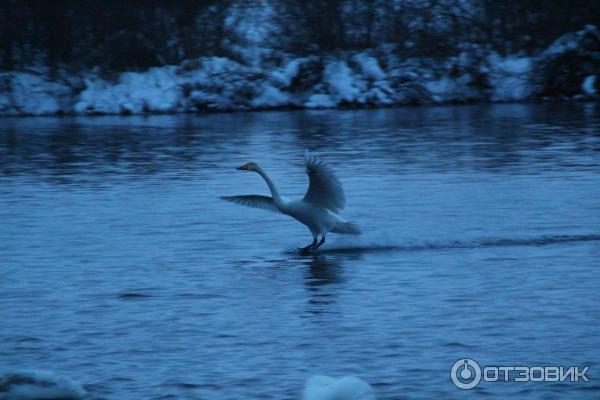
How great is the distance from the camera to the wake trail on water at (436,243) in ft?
38.2

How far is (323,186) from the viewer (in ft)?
37.1

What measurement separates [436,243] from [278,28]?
2521cm

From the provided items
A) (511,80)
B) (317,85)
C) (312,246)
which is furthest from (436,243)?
(511,80)

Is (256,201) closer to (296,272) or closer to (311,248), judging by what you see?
(311,248)

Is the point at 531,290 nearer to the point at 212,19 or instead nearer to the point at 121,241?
the point at 121,241

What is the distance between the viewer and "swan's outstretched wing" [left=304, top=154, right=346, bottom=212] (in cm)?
1105

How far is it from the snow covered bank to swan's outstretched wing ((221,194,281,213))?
20849mm

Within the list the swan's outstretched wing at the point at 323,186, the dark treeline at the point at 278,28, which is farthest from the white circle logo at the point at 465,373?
the dark treeline at the point at 278,28

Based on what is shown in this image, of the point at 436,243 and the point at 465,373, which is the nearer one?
the point at 465,373

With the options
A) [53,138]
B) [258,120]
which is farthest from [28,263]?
[258,120]

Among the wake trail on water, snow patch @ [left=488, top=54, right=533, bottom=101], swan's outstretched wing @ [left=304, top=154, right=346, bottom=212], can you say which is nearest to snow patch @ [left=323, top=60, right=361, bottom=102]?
snow patch @ [left=488, top=54, right=533, bottom=101]

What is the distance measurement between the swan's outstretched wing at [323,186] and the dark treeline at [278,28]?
2346cm

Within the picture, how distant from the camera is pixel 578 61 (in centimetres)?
3306

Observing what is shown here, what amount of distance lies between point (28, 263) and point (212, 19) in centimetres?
2580
